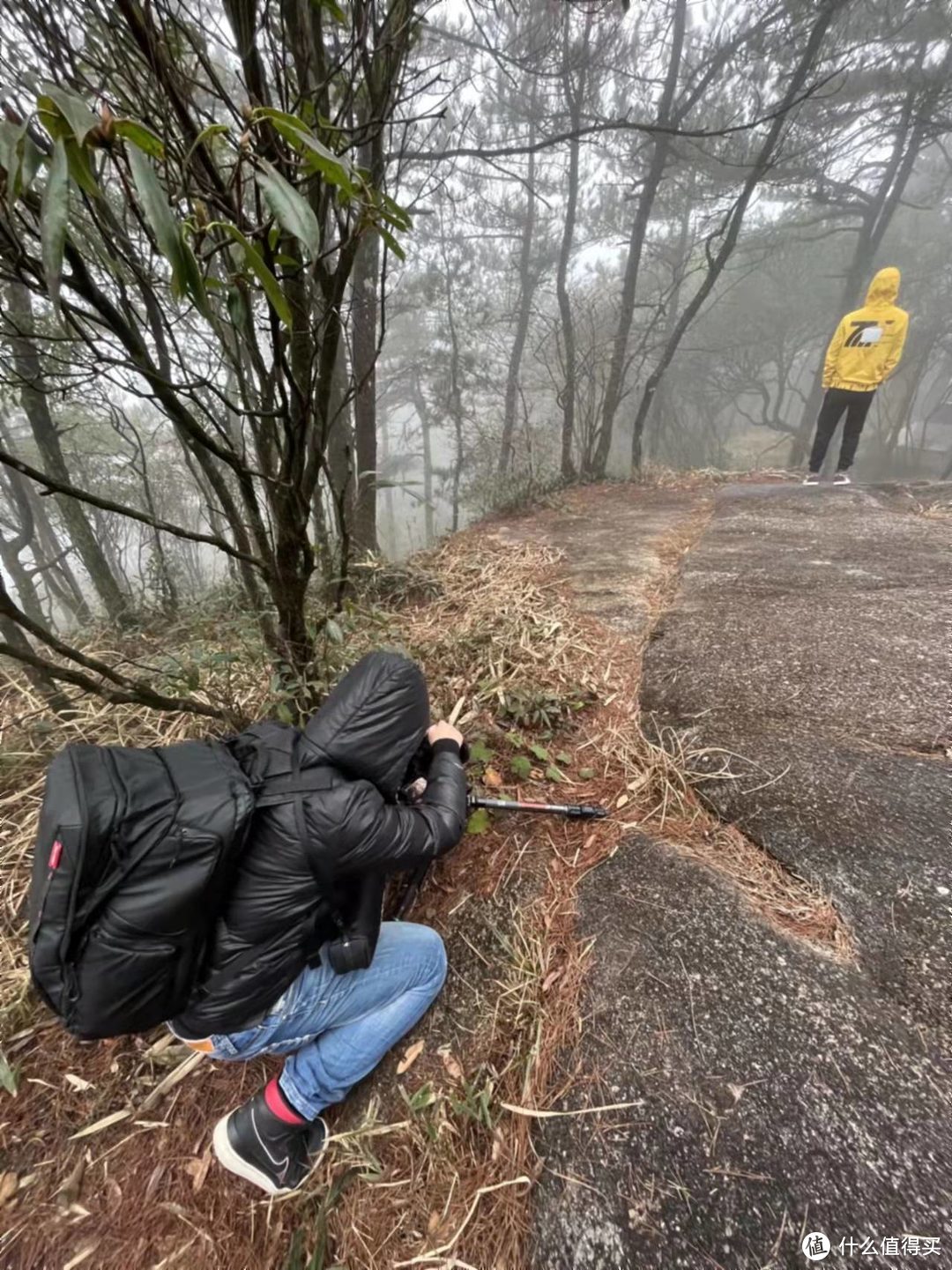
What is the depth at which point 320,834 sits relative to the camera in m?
1.28

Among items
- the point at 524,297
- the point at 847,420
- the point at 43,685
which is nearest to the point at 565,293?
the point at 847,420

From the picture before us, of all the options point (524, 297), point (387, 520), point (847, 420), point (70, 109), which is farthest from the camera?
point (387, 520)

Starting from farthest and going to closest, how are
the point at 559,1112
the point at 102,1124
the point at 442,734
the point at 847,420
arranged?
the point at 847,420 → the point at 442,734 → the point at 102,1124 → the point at 559,1112

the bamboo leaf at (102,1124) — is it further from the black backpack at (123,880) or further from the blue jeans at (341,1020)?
the black backpack at (123,880)

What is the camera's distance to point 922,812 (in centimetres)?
155

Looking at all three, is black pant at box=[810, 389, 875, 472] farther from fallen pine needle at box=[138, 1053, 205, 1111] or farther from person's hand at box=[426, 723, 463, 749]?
fallen pine needle at box=[138, 1053, 205, 1111]

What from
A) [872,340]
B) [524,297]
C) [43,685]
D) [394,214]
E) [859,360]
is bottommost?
[43,685]

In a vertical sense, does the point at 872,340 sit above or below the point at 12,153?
above

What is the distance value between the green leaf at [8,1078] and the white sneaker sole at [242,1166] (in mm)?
644

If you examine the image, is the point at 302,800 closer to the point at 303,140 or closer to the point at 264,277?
the point at 264,277

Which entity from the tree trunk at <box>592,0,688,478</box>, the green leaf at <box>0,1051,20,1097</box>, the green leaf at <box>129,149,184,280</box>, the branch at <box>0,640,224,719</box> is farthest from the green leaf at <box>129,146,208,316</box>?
the tree trunk at <box>592,0,688,478</box>

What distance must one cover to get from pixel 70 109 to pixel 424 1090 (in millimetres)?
1919

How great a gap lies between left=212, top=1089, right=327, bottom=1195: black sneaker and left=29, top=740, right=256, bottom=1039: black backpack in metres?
0.43

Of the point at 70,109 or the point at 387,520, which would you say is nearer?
the point at 70,109
